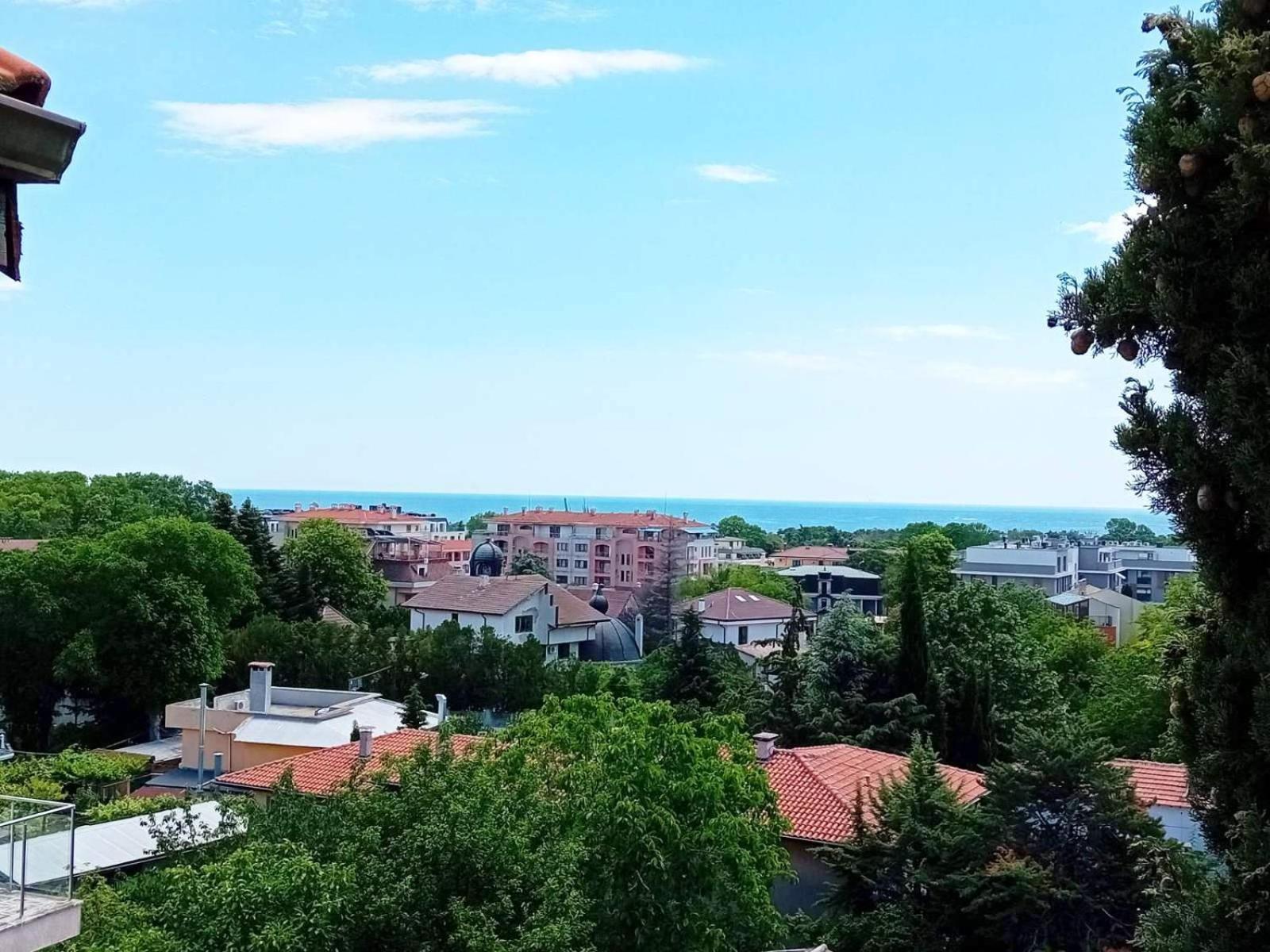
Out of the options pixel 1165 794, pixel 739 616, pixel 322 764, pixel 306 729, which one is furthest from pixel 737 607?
pixel 1165 794

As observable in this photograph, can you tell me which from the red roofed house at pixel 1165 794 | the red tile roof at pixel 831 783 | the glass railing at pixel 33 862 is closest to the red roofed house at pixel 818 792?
the red tile roof at pixel 831 783

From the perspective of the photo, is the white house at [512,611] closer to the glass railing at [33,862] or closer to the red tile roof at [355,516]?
the glass railing at [33,862]

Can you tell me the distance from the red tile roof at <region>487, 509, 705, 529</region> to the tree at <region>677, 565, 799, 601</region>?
19563 mm

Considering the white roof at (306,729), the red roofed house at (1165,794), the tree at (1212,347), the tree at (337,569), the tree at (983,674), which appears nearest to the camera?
the tree at (1212,347)

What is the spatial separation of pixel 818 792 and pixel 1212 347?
1600cm

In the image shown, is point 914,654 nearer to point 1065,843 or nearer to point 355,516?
point 1065,843

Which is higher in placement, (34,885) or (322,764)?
(34,885)

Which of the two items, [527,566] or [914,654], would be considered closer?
[914,654]

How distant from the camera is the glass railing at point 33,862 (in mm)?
6281

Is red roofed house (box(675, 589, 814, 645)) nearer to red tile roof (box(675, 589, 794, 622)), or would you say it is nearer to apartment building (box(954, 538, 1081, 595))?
red tile roof (box(675, 589, 794, 622))

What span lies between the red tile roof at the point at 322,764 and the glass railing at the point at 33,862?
592 inches


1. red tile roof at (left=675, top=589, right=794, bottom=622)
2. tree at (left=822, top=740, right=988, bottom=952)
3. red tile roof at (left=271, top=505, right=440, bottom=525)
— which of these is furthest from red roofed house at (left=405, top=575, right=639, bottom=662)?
red tile roof at (left=271, top=505, right=440, bottom=525)

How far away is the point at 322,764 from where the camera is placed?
2334cm

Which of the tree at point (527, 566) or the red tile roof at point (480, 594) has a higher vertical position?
the red tile roof at point (480, 594)
